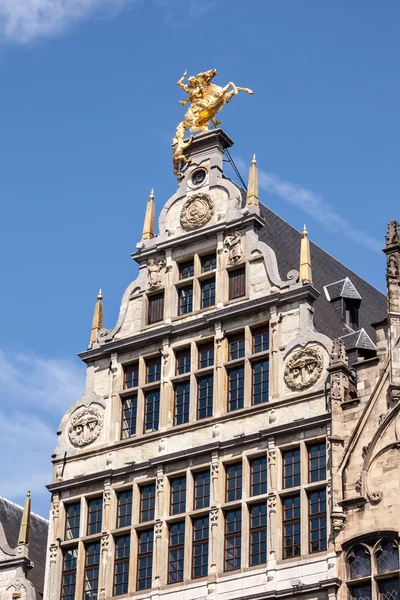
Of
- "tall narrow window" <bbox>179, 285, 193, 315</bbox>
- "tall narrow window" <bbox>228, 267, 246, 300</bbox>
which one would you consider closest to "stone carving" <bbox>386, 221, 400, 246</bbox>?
"tall narrow window" <bbox>228, 267, 246, 300</bbox>

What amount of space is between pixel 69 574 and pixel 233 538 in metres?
5.70

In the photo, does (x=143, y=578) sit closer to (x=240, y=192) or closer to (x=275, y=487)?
(x=275, y=487)

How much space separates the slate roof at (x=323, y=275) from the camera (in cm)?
4616

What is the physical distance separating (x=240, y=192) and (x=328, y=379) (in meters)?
8.20

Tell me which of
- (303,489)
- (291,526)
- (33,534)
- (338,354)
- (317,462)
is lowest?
(291,526)

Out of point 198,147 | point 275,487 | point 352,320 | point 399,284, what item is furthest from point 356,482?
point 198,147

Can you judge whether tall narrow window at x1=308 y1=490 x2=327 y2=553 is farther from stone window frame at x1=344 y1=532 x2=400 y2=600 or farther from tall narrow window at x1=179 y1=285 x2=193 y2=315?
tall narrow window at x1=179 y1=285 x2=193 y2=315

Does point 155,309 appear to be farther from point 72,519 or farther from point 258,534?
point 258,534

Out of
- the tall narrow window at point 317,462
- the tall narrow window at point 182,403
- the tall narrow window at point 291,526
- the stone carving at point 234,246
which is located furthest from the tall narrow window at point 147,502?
the stone carving at point 234,246

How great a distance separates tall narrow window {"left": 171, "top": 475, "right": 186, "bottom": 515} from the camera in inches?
1704

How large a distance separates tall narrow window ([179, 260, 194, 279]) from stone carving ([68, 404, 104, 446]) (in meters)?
4.90

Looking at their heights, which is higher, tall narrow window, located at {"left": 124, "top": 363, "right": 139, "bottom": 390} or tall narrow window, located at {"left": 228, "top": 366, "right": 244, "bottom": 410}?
tall narrow window, located at {"left": 124, "top": 363, "right": 139, "bottom": 390}

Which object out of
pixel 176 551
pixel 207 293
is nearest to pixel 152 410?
pixel 207 293

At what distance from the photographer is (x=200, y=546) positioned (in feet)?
139
